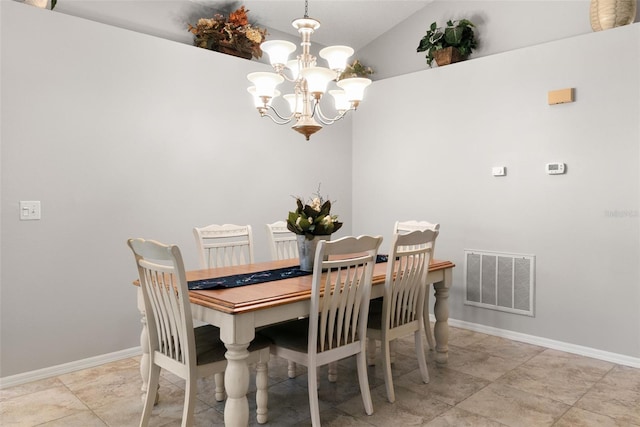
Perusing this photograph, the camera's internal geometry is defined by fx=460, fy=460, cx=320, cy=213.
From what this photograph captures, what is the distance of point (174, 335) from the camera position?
6.88ft

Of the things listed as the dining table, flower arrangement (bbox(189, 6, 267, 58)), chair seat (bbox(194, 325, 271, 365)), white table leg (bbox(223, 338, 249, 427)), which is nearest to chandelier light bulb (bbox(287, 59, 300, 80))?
flower arrangement (bbox(189, 6, 267, 58))

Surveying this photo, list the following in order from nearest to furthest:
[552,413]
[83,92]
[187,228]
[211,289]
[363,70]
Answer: [211,289] → [552,413] → [83,92] → [187,228] → [363,70]

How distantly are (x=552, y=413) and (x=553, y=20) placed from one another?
315 cm

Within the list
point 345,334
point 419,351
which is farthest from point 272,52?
point 419,351

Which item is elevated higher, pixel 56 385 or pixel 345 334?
pixel 345 334

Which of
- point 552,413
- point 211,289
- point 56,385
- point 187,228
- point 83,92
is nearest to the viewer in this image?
point 211,289

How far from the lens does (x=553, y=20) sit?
3912 mm

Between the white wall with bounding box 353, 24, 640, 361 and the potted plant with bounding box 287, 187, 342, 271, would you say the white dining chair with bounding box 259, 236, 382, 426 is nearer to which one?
the potted plant with bounding box 287, 187, 342, 271

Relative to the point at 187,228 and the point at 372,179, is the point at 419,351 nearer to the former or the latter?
the point at 187,228

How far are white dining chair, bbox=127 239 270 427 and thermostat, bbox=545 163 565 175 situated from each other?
2654 mm

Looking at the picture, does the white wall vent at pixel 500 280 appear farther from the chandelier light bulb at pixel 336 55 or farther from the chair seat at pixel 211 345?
the chair seat at pixel 211 345

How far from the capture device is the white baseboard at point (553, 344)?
3.33 meters

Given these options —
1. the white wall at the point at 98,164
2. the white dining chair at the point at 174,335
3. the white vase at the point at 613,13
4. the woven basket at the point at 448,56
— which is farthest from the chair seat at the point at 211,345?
the white vase at the point at 613,13

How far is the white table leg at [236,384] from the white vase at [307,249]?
885 millimetres
